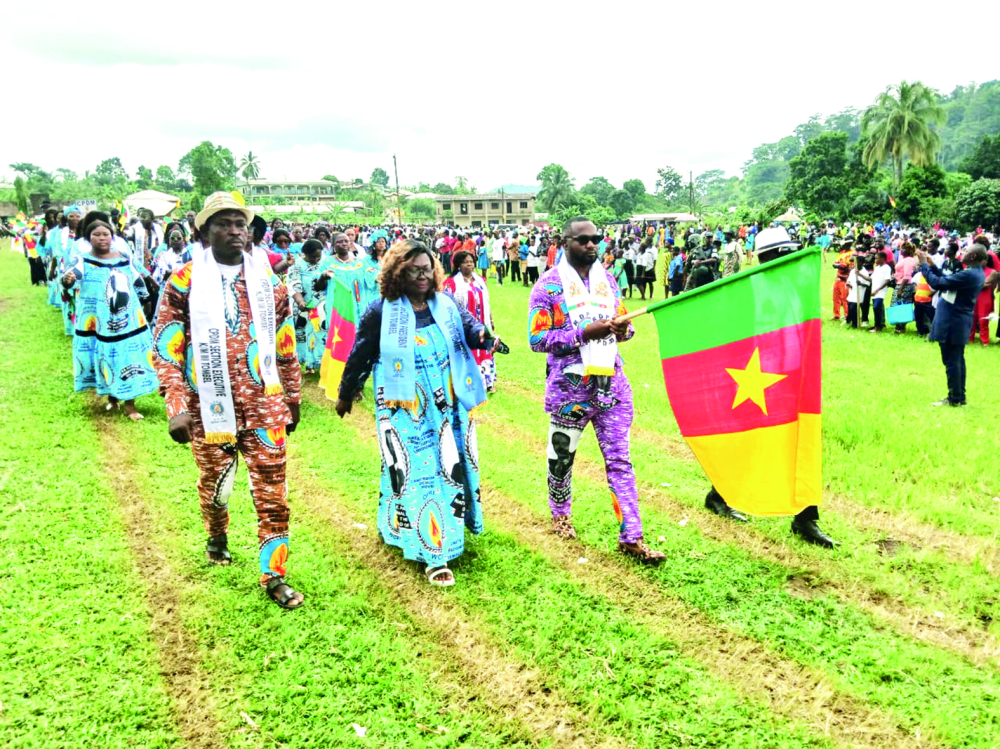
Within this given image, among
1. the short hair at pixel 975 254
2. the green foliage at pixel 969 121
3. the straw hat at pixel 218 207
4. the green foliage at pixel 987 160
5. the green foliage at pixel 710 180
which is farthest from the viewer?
the green foliage at pixel 710 180

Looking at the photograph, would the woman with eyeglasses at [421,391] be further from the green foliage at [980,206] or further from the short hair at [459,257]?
the green foliage at [980,206]

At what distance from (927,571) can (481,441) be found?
4126 mm

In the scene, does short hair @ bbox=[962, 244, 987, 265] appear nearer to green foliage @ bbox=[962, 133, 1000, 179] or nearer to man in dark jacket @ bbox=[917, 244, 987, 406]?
man in dark jacket @ bbox=[917, 244, 987, 406]

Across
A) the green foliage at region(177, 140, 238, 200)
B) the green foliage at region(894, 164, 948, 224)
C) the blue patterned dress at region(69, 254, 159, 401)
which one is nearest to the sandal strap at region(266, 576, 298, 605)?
the blue patterned dress at region(69, 254, 159, 401)

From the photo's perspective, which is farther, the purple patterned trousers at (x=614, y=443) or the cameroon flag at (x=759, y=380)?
the purple patterned trousers at (x=614, y=443)

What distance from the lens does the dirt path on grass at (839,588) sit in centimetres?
360

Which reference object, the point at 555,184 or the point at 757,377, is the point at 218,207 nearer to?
the point at 757,377

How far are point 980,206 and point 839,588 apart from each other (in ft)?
115

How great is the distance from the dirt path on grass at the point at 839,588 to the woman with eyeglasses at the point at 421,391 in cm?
195

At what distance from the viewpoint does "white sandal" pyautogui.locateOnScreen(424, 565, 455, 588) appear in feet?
13.6

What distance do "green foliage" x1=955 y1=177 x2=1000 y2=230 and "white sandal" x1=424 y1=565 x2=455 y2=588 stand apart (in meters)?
35.1

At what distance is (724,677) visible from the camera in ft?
10.9

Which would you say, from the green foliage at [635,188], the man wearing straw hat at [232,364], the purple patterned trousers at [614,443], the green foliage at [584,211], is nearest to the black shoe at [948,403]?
the purple patterned trousers at [614,443]

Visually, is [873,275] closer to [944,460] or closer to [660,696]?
[944,460]
